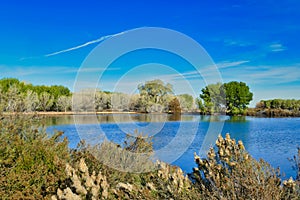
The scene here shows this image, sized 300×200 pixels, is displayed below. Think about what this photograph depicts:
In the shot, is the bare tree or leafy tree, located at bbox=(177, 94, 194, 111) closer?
leafy tree, located at bbox=(177, 94, 194, 111)

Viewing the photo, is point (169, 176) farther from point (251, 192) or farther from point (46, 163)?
point (46, 163)

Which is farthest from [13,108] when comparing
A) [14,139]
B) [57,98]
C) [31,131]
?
[57,98]

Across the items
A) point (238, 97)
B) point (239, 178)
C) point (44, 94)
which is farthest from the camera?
point (238, 97)

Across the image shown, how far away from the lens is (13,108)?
6.09 meters

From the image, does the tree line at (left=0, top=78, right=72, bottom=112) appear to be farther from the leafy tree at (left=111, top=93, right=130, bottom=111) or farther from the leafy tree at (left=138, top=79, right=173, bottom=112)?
the leafy tree at (left=111, top=93, right=130, bottom=111)

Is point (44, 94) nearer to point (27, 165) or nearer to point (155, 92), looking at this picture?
point (155, 92)

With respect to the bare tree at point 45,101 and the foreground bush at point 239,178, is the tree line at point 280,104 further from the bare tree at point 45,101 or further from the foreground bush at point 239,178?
the foreground bush at point 239,178

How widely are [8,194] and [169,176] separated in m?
2.01

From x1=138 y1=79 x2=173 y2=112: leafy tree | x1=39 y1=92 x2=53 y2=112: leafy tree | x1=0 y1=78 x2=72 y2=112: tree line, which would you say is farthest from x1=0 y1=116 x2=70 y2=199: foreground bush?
x1=39 y1=92 x2=53 y2=112: leafy tree

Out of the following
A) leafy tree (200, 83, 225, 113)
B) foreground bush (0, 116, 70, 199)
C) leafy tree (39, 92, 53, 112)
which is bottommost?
foreground bush (0, 116, 70, 199)

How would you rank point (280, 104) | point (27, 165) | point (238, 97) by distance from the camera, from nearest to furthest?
point (27, 165), point (238, 97), point (280, 104)

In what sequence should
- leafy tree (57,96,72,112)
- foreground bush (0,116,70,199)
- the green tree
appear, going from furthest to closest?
leafy tree (57,96,72,112) → the green tree → foreground bush (0,116,70,199)

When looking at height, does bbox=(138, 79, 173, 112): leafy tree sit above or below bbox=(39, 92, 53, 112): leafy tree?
below

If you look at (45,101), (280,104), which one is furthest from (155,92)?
(280,104)
